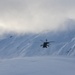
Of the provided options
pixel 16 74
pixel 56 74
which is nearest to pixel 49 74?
pixel 56 74

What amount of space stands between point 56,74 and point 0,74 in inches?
363

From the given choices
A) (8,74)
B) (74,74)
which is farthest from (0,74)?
(74,74)

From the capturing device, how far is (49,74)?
5328cm

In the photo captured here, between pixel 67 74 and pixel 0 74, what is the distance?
11.0 m

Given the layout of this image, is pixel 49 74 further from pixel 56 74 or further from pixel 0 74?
pixel 0 74

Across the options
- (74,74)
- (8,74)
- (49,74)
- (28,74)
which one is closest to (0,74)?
(8,74)

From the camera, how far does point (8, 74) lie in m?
54.1

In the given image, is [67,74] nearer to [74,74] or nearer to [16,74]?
[74,74]

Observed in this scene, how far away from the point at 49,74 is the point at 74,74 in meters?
4.07

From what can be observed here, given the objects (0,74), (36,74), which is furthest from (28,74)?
(0,74)

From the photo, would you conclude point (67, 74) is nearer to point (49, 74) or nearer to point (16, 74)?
point (49, 74)

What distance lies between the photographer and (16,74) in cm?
5353

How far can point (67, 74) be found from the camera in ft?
173

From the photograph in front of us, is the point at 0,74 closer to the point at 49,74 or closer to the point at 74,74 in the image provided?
the point at 49,74
